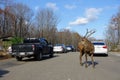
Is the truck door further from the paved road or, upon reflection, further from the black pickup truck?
the paved road

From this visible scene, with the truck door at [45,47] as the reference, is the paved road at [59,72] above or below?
below

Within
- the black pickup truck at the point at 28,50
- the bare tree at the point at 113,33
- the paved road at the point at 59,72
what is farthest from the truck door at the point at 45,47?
the bare tree at the point at 113,33

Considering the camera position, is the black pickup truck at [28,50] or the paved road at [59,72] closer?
the paved road at [59,72]

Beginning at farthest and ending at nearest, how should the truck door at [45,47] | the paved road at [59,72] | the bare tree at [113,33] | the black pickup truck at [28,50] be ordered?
the bare tree at [113,33]
the truck door at [45,47]
the black pickup truck at [28,50]
the paved road at [59,72]

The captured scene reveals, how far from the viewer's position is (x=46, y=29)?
240 feet

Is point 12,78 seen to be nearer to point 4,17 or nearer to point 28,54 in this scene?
point 28,54

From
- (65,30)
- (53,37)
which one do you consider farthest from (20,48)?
(65,30)

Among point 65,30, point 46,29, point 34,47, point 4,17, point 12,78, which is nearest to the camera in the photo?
point 12,78

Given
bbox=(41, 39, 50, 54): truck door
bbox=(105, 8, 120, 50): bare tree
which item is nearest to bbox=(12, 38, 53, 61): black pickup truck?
bbox=(41, 39, 50, 54): truck door

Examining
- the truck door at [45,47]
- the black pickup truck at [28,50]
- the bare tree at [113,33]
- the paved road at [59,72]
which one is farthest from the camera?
the bare tree at [113,33]

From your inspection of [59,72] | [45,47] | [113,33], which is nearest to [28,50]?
[45,47]

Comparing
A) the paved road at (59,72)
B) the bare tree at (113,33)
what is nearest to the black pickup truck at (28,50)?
the paved road at (59,72)

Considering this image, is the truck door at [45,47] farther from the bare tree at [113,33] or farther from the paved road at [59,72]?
the bare tree at [113,33]

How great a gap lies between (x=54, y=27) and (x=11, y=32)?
1288 cm
